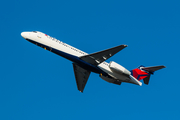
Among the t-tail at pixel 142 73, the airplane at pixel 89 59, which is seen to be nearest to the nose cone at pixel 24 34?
the airplane at pixel 89 59

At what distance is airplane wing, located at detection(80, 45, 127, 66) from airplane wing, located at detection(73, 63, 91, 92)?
15.9 feet

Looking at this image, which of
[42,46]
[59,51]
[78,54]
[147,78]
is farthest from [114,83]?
[42,46]

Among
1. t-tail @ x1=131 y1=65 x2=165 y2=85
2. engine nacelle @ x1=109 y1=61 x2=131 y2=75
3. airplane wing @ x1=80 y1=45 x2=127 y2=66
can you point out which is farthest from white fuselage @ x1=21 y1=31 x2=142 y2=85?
t-tail @ x1=131 y1=65 x2=165 y2=85

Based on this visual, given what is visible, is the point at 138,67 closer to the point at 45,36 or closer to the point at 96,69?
the point at 96,69

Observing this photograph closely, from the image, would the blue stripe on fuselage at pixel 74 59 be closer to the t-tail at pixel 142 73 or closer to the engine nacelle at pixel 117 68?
the engine nacelle at pixel 117 68

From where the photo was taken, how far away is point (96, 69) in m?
33.3

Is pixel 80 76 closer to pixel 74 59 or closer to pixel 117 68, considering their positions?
pixel 74 59

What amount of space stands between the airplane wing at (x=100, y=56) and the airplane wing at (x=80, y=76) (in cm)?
486

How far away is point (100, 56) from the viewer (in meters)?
31.3

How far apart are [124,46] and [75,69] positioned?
1147 centimetres

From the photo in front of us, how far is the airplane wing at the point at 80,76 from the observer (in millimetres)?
36981

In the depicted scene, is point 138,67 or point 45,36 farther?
point 138,67

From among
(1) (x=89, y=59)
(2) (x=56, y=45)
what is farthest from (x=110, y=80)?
(2) (x=56, y=45)

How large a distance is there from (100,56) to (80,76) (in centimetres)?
807
